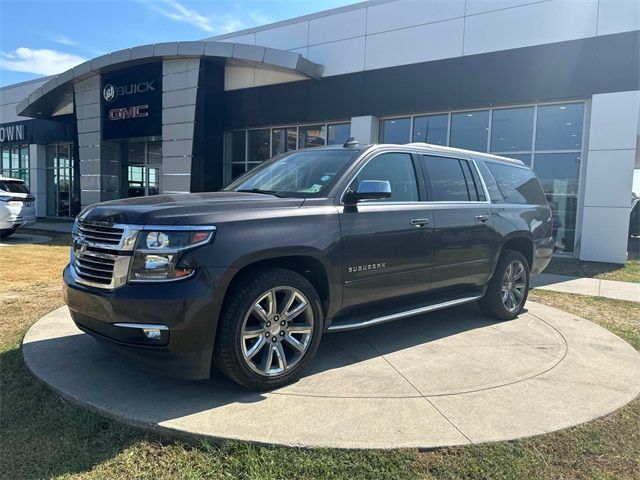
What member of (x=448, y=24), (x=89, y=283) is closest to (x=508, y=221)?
(x=89, y=283)

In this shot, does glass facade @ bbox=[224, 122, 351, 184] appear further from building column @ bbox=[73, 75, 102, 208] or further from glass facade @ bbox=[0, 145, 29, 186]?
glass facade @ bbox=[0, 145, 29, 186]

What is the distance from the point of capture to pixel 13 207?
43.2 ft

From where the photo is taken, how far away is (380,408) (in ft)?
10.8

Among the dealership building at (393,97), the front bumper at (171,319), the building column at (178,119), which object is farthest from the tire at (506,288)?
the building column at (178,119)

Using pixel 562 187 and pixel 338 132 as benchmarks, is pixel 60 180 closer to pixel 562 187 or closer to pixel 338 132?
pixel 338 132

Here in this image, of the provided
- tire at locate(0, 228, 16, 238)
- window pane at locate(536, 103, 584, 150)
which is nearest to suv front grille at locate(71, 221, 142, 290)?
window pane at locate(536, 103, 584, 150)

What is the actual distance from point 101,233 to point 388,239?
226cm

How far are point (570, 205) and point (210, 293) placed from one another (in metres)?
11.4

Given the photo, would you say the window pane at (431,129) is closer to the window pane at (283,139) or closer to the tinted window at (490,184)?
the window pane at (283,139)

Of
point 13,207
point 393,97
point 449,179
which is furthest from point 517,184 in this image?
point 13,207

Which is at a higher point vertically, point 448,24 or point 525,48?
point 448,24

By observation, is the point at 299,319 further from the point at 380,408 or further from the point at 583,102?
the point at 583,102

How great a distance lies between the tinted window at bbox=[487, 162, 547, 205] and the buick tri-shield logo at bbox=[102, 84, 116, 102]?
17311 mm

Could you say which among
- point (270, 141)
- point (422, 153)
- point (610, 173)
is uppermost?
point (270, 141)
